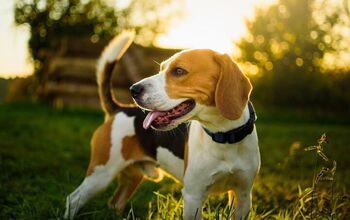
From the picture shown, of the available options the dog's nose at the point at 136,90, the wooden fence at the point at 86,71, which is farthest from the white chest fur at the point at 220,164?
the wooden fence at the point at 86,71

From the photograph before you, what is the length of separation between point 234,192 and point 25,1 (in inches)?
713

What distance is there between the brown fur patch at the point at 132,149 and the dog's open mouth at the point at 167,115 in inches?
43.7

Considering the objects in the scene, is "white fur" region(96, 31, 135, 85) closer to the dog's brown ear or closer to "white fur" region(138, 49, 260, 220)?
"white fur" region(138, 49, 260, 220)

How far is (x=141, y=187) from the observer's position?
6.19 metres

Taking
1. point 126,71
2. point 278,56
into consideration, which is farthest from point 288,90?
point 126,71

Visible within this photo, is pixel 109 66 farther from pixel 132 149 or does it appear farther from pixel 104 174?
pixel 104 174

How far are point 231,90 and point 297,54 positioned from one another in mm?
19472

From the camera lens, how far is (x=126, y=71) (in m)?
16.8

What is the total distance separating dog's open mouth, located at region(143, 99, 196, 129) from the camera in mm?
3477

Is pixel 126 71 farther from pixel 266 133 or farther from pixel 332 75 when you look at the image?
pixel 332 75

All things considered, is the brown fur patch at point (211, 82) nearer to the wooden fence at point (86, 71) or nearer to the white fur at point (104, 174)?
the white fur at point (104, 174)

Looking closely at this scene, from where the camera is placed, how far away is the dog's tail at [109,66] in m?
5.09

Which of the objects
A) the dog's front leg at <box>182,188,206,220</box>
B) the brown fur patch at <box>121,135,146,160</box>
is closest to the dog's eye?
the dog's front leg at <box>182,188,206,220</box>

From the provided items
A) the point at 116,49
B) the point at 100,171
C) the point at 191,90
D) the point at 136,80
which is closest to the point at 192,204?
the point at 191,90
